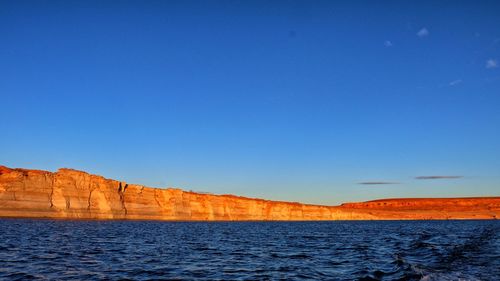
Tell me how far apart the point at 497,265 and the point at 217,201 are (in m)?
89.9

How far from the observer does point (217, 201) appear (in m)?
107

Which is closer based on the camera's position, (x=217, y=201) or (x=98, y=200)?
(x=98, y=200)

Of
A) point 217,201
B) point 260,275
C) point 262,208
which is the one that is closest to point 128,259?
point 260,275

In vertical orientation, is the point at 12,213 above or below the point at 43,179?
below

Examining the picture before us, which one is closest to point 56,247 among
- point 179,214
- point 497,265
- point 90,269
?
point 90,269

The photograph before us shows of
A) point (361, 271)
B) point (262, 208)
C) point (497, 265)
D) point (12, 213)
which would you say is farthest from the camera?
point (262, 208)

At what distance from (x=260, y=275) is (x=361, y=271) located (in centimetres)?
478

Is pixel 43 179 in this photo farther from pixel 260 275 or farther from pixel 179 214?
pixel 260 275

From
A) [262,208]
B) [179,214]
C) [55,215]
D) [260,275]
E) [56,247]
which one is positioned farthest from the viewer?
[262,208]

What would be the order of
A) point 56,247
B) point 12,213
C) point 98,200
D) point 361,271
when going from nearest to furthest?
point 361,271 → point 56,247 → point 12,213 → point 98,200

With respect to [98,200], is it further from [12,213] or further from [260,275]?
[260,275]

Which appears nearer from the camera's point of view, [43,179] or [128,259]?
[128,259]

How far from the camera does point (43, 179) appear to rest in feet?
217

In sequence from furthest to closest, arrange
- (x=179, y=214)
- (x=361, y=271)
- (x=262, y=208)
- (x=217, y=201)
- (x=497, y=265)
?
(x=262, y=208) → (x=217, y=201) → (x=179, y=214) → (x=497, y=265) → (x=361, y=271)
